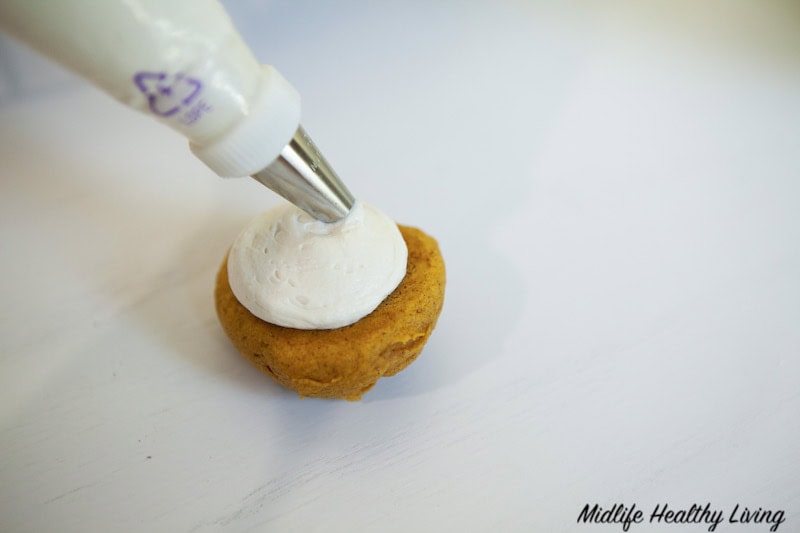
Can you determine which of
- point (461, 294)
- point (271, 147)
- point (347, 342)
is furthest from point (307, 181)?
point (461, 294)

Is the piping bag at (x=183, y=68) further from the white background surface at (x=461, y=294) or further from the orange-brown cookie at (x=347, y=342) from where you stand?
the white background surface at (x=461, y=294)

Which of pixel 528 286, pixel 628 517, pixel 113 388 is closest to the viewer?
pixel 628 517

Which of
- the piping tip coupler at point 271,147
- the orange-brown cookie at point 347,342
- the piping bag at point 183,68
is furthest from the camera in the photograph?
the orange-brown cookie at point 347,342

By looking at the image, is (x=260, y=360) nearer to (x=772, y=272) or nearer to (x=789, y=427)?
(x=789, y=427)

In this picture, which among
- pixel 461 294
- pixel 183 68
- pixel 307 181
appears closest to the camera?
pixel 183 68

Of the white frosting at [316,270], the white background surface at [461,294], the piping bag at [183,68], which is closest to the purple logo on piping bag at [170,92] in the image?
the piping bag at [183,68]

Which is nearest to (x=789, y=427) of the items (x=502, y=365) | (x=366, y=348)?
(x=502, y=365)

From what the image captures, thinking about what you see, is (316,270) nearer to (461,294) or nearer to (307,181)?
(307,181)
